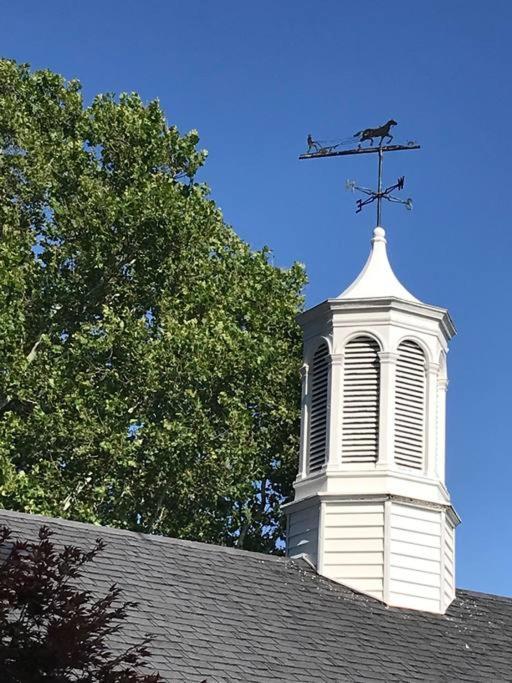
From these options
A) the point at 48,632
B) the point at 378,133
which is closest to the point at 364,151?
the point at 378,133

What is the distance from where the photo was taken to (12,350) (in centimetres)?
2570

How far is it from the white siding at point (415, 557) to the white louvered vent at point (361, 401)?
93cm

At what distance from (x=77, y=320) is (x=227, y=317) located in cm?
303

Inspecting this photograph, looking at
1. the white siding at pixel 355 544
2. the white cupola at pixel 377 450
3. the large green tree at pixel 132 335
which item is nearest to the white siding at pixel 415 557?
→ the white cupola at pixel 377 450

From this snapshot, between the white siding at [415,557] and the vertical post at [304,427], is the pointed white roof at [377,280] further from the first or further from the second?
the white siding at [415,557]

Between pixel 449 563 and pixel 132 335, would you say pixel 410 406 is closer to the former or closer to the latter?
pixel 449 563

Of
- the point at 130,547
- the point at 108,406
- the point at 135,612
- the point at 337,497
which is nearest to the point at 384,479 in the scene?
the point at 337,497

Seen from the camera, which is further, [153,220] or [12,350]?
[153,220]

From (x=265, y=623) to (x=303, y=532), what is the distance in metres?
3.62

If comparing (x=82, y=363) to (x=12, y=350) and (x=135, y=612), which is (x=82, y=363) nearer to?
(x=12, y=350)

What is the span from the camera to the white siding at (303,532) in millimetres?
18656

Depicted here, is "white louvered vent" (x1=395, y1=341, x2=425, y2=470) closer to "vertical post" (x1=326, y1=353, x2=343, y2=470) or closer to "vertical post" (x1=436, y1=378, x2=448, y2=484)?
"vertical post" (x1=436, y1=378, x2=448, y2=484)

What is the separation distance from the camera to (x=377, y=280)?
20453mm

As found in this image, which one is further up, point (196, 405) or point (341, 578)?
point (196, 405)
